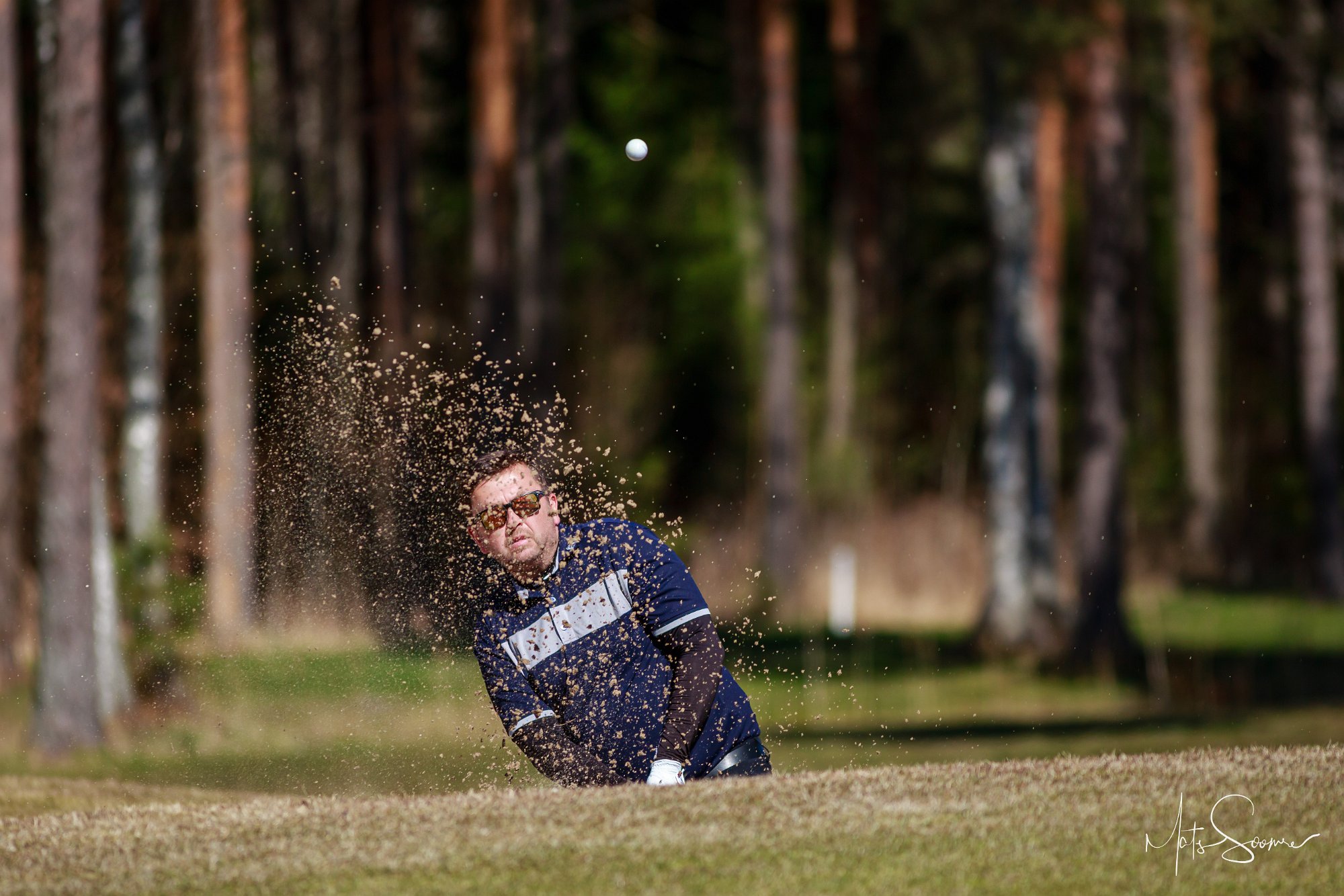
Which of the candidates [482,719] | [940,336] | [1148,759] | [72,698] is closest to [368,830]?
[1148,759]

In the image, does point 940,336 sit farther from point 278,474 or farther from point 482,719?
point 482,719

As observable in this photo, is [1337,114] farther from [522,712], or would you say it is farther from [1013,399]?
[522,712]

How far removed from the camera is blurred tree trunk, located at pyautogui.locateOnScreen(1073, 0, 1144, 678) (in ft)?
72.6

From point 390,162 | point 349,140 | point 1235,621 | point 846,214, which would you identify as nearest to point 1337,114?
point 1235,621

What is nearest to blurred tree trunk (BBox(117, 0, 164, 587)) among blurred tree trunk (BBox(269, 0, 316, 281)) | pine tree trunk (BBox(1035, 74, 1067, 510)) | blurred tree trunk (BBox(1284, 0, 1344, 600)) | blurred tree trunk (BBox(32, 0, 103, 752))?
blurred tree trunk (BBox(32, 0, 103, 752))

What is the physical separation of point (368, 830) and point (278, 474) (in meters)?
14.3

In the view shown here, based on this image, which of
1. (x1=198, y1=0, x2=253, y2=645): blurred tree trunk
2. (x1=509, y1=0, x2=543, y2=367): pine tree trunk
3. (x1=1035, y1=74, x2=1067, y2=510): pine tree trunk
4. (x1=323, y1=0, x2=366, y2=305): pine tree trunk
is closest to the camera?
(x1=198, y1=0, x2=253, y2=645): blurred tree trunk

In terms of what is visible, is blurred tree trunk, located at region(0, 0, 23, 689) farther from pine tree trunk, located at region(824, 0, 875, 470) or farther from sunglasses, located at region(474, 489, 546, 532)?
pine tree trunk, located at region(824, 0, 875, 470)

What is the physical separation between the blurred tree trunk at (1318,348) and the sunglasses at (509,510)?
25709 mm

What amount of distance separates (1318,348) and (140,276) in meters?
19.7

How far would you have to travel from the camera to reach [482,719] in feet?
54.4

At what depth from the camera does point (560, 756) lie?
7.29 m

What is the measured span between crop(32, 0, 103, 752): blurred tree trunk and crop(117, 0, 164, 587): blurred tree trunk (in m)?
2.78

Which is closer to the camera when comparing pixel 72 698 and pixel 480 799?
pixel 480 799
